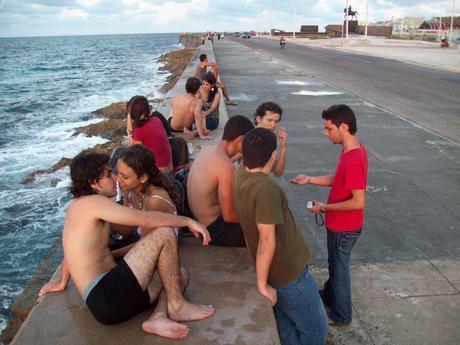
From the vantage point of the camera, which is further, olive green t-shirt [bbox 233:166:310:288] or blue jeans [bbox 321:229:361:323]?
blue jeans [bbox 321:229:361:323]

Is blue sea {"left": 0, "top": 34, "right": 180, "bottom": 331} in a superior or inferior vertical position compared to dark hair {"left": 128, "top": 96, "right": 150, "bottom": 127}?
inferior

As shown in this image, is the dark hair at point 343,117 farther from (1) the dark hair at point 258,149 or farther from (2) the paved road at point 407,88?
(2) the paved road at point 407,88

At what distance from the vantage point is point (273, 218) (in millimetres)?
2619

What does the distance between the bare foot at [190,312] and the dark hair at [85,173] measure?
964 millimetres

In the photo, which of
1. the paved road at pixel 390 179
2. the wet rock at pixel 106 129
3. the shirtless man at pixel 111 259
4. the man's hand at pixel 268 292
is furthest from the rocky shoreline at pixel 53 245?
the paved road at pixel 390 179

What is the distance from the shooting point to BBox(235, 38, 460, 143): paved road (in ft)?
40.1

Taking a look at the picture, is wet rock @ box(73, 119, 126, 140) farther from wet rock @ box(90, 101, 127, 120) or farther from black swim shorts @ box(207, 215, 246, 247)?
black swim shorts @ box(207, 215, 246, 247)

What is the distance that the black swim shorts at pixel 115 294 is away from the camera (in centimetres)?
277

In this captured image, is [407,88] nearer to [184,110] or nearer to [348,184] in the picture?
[184,110]

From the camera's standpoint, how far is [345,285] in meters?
3.61

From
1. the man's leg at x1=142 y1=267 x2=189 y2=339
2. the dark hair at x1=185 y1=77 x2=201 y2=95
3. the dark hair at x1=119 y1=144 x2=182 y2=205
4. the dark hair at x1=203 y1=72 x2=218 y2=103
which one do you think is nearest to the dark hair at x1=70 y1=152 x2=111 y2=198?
the dark hair at x1=119 y1=144 x2=182 y2=205

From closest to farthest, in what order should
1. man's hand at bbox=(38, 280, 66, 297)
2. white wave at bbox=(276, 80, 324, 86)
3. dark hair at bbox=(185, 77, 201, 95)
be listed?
man's hand at bbox=(38, 280, 66, 297) < dark hair at bbox=(185, 77, 201, 95) < white wave at bbox=(276, 80, 324, 86)

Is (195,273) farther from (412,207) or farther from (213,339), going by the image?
(412,207)

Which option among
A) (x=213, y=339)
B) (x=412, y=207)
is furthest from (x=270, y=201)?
(x=412, y=207)
